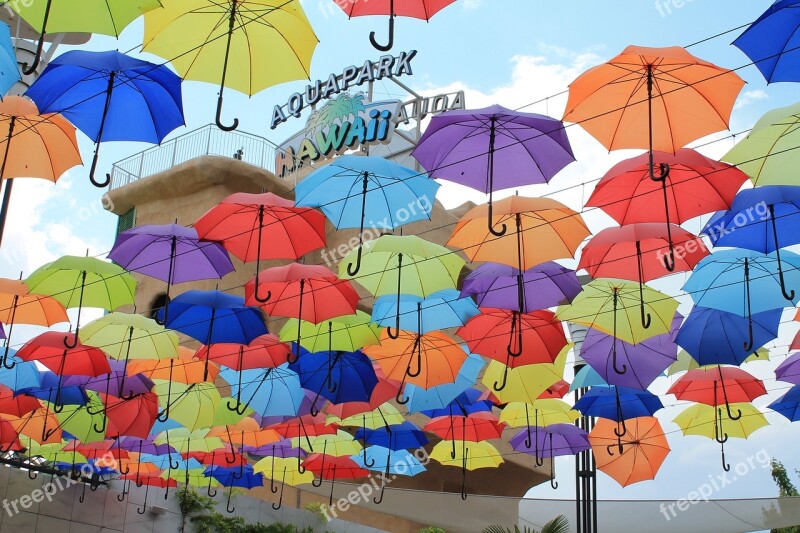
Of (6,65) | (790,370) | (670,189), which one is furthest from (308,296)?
(790,370)

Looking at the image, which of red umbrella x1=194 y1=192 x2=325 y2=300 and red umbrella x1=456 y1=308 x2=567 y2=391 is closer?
red umbrella x1=194 y1=192 x2=325 y2=300

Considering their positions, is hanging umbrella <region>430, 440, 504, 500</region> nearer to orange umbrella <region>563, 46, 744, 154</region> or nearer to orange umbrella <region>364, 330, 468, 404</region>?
orange umbrella <region>364, 330, 468, 404</region>

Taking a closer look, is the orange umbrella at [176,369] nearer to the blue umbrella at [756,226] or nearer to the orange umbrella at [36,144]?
the orange umbrella at [36,144]

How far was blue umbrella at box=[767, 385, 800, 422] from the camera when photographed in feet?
34.0

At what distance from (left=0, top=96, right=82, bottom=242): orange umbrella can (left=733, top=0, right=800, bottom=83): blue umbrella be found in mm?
5467

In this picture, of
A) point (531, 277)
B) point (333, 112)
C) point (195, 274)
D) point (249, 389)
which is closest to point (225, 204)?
point (195, 274)

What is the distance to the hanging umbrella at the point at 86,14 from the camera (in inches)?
229

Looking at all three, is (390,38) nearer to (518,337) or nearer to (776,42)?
(776,42)

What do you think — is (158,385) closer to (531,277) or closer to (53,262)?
(53,262)

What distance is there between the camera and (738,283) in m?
8.70

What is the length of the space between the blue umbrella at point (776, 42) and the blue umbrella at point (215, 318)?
5597 millimetres

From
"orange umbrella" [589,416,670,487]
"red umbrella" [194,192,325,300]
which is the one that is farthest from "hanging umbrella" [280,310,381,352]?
"orange umbrella" [589,416,670,487]

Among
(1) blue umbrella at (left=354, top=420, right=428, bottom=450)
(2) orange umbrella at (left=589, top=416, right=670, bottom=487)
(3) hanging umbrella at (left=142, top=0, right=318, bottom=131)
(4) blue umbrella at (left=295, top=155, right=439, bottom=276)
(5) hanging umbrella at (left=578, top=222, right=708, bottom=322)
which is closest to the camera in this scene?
(3) hanging umbrella at (left=142, top=0, right=318, bottom=131)

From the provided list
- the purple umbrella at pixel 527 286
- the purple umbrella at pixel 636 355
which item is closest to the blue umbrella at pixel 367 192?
the purple umbrella at pixel 527 286
